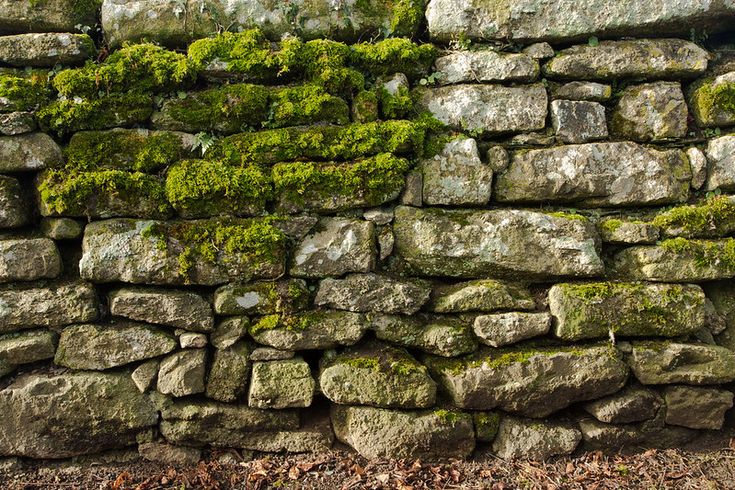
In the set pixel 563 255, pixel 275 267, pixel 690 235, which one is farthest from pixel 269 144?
pixel 690 235

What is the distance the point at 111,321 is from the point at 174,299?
518mm

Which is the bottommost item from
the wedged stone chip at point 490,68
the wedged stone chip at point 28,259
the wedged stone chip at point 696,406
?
the wedged stone chip at point 696,406

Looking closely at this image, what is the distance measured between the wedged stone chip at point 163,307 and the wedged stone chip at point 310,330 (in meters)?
0.38

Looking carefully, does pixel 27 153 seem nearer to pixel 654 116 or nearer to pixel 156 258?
pixel 156 258

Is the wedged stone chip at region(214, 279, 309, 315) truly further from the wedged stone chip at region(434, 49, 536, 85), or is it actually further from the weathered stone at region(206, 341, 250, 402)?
the wedged stone chip at region(434, 49, 536, 85)

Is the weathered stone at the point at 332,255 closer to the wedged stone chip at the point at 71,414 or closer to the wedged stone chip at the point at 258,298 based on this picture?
the wedged stone chip at the point at 258,298

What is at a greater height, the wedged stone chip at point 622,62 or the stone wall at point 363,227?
the wedged stone chip at point 622,62

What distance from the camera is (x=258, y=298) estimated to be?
378 centimetres

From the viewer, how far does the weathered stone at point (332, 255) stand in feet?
12.6

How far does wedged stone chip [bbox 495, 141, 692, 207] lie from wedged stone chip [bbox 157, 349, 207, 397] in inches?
103

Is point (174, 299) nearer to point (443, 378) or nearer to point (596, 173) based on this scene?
point (443, 378)

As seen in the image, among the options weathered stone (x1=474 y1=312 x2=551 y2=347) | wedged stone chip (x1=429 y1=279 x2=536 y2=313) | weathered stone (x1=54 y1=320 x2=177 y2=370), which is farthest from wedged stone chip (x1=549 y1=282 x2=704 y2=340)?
weathered stone (x1=54 y1=320 x2=177 y2=370)

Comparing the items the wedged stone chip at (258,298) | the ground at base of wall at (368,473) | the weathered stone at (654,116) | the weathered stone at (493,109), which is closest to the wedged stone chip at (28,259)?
the wedged stone chip at (258,298)

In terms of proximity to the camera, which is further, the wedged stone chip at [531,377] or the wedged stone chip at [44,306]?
the wedged stone chip at [531,377]
